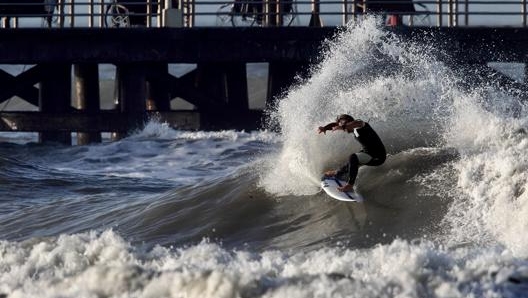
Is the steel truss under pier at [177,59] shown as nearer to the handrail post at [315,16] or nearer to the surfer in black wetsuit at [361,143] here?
the handrail post at [315,16]

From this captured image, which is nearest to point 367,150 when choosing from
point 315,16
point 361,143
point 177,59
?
point 361,143

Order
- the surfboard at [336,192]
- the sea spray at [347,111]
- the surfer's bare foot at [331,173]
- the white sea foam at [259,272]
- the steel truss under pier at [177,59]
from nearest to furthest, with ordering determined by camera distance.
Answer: the white sea foam at [259,272], the surfboard at [336,192], the surfer's bare foot at [331,173], the sea spray at [347,111], the steel truss under pier at [177,59]

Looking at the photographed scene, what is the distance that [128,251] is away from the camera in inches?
401

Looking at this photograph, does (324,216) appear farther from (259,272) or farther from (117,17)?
(117,17)

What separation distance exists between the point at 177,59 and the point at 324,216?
11.6 m

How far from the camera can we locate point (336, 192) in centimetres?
1204

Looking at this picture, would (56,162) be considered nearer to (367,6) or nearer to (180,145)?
(180,145)

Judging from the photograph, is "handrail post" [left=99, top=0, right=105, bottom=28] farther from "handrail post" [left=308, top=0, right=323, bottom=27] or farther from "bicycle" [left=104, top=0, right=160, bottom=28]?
"handrail post" [left=308, top=0, right=323, bottom=27]

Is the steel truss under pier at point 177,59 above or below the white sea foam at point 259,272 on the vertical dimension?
above

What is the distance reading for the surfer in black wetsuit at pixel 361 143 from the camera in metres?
11.9

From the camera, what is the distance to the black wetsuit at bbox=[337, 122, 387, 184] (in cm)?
1195

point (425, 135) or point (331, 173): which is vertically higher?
point (425, 135)

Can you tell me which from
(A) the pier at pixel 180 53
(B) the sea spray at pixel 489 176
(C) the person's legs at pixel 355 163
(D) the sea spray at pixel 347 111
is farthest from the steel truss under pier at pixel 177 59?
(C) the person's legs at pixel 355 163

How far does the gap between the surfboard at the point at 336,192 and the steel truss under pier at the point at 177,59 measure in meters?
9.75
